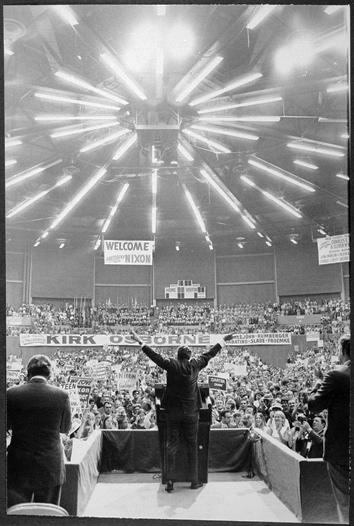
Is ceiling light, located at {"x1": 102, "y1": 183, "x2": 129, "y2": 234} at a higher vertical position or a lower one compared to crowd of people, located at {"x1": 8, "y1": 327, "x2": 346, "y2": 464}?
higher

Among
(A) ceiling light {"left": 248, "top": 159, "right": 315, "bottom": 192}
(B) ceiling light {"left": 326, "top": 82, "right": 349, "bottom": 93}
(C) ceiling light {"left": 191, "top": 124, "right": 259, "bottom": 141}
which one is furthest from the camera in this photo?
(A) ceiling light {"left": 248, "top": 159, "right": 315, "bottom": 192}

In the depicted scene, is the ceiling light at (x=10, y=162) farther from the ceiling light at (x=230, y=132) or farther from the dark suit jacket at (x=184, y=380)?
the ceiling light at (x=230, y=132)

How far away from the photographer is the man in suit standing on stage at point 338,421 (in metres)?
2.41

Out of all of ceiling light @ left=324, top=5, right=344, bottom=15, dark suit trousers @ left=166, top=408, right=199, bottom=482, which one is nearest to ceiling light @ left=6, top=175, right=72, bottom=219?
dark suit trousers @ left=166, top=408, right=199, bottom=482

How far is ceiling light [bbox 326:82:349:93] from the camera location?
2.57 meters

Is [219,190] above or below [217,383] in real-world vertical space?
above

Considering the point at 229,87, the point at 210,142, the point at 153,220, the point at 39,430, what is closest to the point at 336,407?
the point at 39,430

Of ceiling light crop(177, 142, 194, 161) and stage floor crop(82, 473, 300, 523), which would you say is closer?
stage floor crop(82, 473, 300, 523)

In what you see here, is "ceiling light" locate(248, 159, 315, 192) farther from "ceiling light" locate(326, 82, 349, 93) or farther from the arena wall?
"ceiling light" locate(326, 82, 349, 93)

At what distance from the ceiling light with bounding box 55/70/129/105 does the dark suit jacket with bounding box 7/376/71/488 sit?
7.40 feet

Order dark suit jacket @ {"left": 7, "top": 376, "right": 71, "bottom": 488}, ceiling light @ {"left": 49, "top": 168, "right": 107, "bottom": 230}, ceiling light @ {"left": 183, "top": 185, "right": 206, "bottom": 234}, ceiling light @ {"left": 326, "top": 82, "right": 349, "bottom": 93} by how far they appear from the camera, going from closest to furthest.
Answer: dark suit jacket @ {"left": 7, "top": 376, "right": 71, "bottom": 488} → ceiling light @ {"left": 326, "top": 82, "right": 349, "bottom": 93} → ceiling light @ {"left": 49, "top": 168, "right": 107, "bottom": 230} → ceiling light @ {"left": 183, "top": 185, "right": 206, "bottom": 234}

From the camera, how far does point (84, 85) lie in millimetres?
3613

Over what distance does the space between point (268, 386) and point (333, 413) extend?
10.3 feet

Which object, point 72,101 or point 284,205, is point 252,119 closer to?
point 284,205
